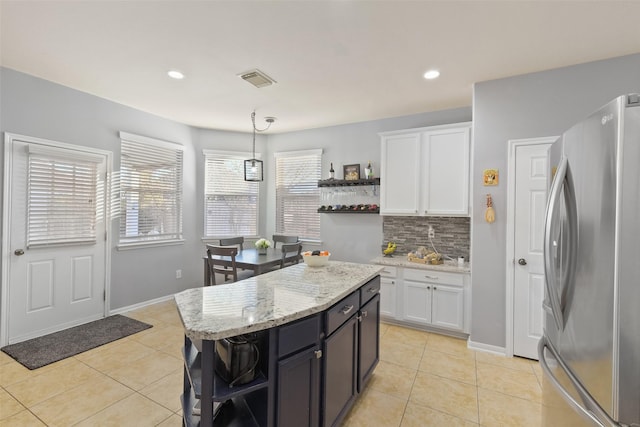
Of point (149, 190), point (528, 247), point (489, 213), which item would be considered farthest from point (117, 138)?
point (528, 247)

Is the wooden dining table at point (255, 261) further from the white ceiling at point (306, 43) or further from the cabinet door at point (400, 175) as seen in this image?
the white ceiling at point (306, 43)

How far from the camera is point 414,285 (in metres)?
3.52

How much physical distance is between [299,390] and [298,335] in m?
0.28

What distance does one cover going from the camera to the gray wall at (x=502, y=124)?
2.69 meters

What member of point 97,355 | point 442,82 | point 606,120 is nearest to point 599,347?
point 606,120

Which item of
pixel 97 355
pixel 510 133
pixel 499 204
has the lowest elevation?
pixel 97 355

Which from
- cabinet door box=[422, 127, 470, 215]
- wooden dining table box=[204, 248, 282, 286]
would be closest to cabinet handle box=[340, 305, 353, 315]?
wooden dining table box=[204, 248, 282, 286]

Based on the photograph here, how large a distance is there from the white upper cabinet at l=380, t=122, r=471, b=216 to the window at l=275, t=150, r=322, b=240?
4.52 ft

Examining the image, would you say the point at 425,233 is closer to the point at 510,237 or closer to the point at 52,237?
the point at 510,237

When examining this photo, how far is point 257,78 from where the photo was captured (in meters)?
3.04

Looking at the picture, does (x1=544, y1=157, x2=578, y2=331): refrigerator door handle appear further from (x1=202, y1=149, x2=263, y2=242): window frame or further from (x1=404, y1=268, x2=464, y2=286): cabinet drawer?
(x1=202, y1=149, x2=263, y2=242): window frame

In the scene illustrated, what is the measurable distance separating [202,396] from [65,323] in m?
3.36

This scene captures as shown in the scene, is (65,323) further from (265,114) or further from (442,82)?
(442,82)

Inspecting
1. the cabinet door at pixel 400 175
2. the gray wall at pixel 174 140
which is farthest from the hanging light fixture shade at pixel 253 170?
the cabinet door at pixel 400 175
